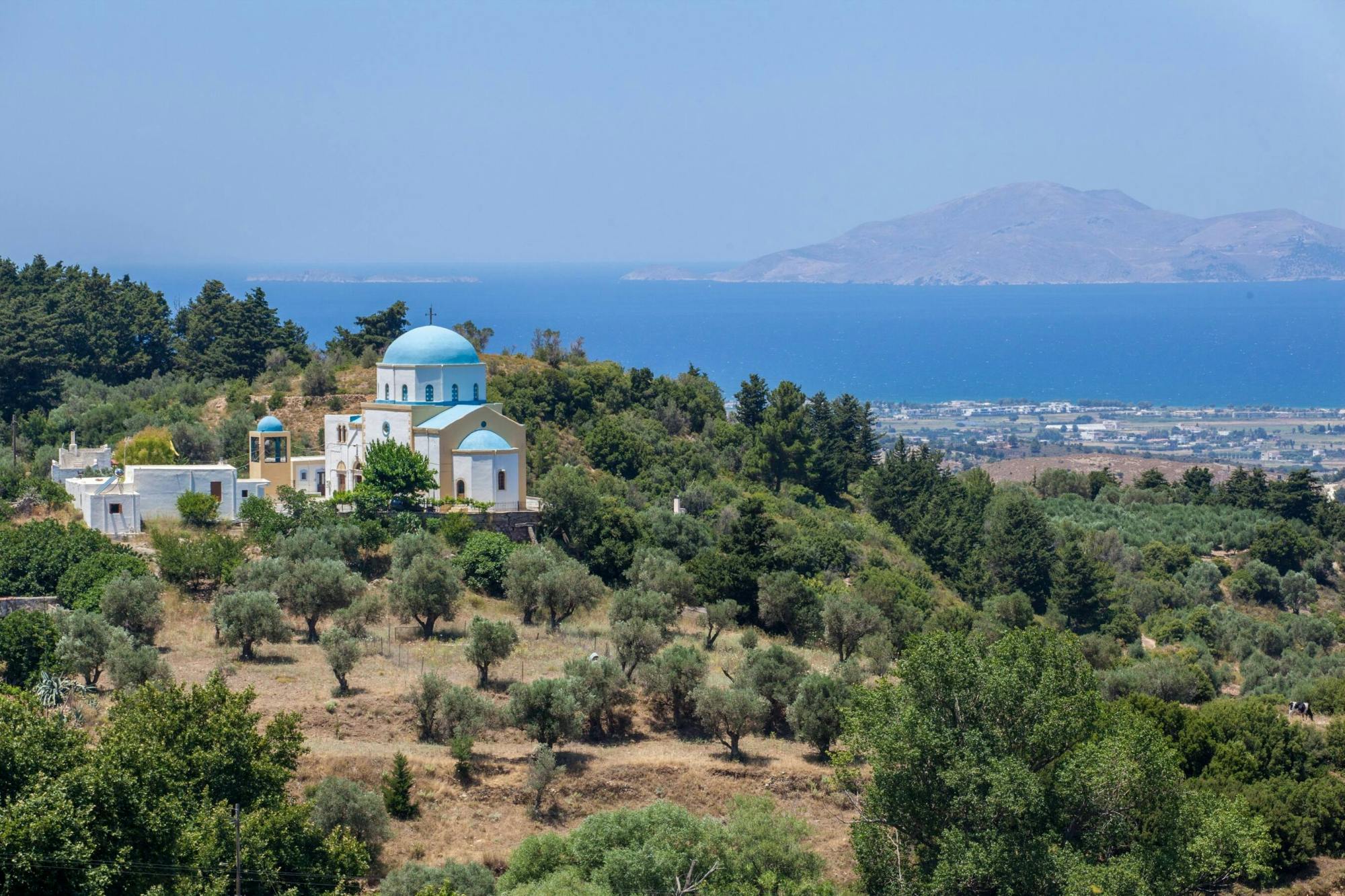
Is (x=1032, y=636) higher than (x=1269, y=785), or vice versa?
(x=1032, y=636)

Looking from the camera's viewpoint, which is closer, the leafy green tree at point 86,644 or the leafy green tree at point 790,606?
the leafy green tree at point 86,644

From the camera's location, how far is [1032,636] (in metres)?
23.2

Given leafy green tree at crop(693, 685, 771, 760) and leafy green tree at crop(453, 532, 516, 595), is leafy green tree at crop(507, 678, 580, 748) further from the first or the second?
leafy green tree at crop(453, 532, 516, 595)

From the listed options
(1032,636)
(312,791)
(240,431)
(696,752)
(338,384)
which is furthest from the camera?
(338,384)

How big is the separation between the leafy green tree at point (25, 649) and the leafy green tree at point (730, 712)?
37.6ft

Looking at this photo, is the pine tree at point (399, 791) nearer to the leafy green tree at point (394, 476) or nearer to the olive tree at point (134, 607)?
the olive tree at point (134, 607)

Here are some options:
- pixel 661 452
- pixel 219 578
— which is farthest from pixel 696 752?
pixel 661 452

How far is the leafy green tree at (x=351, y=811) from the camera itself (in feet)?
78.8

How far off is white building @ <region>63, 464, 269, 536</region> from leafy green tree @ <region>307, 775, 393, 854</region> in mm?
15966

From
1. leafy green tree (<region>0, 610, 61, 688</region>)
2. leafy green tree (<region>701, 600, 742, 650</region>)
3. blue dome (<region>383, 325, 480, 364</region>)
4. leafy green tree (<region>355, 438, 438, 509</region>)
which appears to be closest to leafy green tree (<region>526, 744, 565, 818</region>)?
leafy green tree (<region>701, 600, 742, 650</region>)

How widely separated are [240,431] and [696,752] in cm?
2266

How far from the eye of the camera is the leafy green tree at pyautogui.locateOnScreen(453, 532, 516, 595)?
120 ft

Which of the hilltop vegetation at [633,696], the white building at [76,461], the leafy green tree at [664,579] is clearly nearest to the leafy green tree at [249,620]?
the hilltop vegetation at [633,696]

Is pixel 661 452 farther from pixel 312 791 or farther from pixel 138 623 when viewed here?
pixel 312 791
